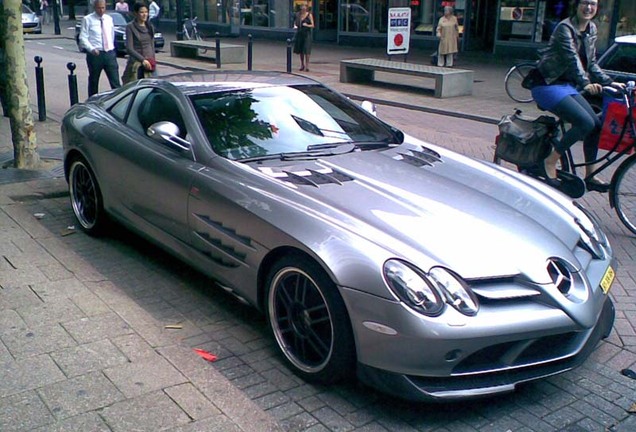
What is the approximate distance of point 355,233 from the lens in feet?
11.9

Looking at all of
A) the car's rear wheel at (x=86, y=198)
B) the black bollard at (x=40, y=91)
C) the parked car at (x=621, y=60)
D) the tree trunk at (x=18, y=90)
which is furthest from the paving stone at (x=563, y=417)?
the black bollard at (x=40, y=91)

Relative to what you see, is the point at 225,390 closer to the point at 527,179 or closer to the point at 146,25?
the point at 527,179

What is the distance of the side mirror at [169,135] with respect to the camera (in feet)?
15.6

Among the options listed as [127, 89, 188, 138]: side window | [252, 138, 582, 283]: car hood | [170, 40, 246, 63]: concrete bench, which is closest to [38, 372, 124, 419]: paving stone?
[252, 138, 582, 283]: car hood

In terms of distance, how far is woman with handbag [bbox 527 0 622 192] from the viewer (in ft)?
20.5

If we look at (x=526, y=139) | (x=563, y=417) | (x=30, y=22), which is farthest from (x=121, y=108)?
(x=30, y=22)

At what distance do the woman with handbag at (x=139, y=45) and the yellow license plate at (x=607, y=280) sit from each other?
29.2ft

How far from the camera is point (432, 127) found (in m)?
11.9

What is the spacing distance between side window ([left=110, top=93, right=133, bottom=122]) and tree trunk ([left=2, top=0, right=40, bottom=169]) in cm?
281

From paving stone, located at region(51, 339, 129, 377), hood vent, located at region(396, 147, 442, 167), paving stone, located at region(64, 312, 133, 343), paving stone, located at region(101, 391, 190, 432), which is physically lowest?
paving stone, located at region(64, 312, 133, 343)

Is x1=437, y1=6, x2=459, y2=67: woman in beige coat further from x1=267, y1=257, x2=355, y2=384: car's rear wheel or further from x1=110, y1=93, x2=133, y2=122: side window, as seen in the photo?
x1=267, y1=257, x2=355, y2=384: car's rear wheel

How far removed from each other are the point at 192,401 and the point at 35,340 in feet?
3.97

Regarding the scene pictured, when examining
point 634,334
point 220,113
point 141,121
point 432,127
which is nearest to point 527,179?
point 634,334

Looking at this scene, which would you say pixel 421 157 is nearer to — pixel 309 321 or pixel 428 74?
pixel 309 321
